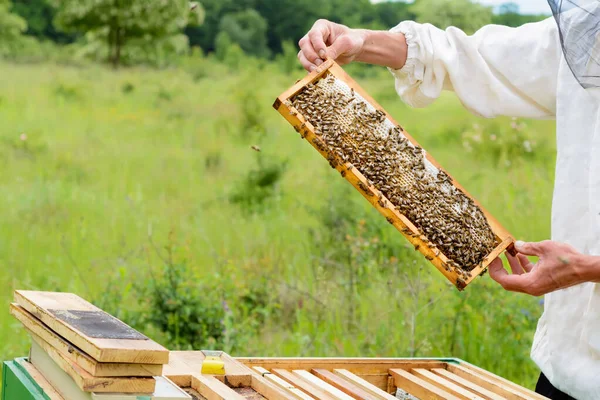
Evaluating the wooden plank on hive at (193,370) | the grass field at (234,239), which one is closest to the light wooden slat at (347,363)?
the wooden plank on hive at (193,370)

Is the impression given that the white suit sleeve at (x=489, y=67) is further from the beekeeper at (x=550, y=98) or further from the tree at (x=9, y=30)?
the tree at (x=9, y=30)

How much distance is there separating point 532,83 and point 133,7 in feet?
69.5

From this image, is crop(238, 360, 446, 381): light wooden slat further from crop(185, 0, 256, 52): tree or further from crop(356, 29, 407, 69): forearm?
crop(185, 0, 256, 52): tree

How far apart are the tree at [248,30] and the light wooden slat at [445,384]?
28.8m

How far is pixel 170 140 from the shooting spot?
37.2ft

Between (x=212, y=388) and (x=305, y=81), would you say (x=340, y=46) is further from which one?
(x=212, y=388)

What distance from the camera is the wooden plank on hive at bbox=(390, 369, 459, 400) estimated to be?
6.75 ft

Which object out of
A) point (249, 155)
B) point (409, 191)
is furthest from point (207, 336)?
point (249, 155)

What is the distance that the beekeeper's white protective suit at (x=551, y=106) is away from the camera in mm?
2062

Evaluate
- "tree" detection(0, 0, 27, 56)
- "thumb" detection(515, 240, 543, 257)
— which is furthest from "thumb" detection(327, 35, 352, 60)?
"tree" detection(0, 0, 27, 56)

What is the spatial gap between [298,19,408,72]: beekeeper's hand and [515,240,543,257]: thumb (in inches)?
29.6

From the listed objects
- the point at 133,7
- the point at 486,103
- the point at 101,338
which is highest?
the point at 133,7

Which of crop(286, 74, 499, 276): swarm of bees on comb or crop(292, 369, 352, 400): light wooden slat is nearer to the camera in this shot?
crop(292, 369, 352, 400): light wooden slat

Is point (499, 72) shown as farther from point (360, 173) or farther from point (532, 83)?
point (360, 173)
